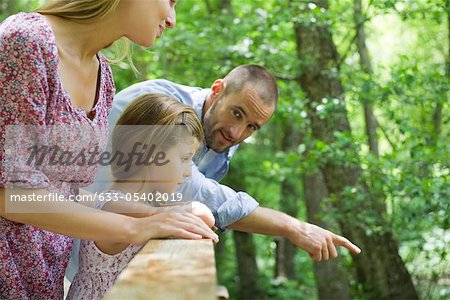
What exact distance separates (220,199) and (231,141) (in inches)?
38.4

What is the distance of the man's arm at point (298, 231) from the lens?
273 centimetres

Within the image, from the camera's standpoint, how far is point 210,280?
130 cm

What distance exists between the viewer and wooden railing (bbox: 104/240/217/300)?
4.00 feet

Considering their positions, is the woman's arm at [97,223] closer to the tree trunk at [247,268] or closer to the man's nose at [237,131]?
the man's nose at [237,131]

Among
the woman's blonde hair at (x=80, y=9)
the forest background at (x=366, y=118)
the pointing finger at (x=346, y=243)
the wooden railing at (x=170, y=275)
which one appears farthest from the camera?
the forest background at (x=366, y=118)

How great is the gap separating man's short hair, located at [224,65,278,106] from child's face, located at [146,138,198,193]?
154cm

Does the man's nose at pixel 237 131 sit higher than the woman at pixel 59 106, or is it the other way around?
the woman at pixel 59 106

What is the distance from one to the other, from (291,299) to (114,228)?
36.5 feet

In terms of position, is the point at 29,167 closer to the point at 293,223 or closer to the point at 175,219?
the point at 175,219

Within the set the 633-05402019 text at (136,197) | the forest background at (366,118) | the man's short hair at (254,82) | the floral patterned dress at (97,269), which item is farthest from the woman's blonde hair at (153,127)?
the forest background at (366,118)

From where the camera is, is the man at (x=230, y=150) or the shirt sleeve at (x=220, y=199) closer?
the man at (x=230, y=150)

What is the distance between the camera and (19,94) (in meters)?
1.98

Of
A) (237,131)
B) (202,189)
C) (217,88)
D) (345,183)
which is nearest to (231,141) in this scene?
(237,131)

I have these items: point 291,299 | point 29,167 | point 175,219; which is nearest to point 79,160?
point 29,167
